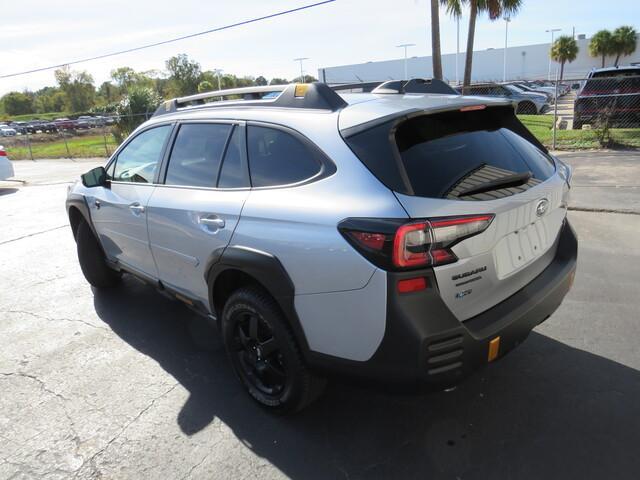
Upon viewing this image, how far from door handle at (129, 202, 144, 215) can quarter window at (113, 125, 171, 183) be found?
20 centimetres

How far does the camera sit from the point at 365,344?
2148 mm

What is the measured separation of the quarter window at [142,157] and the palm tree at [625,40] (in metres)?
63.2

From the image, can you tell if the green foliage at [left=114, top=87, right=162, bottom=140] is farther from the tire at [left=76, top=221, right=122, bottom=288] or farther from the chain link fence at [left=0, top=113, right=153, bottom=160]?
the tire at [left=76, top=221, right=122, bottom=288]

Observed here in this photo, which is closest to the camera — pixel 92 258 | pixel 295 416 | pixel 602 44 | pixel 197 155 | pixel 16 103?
pixel 295 416

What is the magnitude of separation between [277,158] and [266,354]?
1.10 metres

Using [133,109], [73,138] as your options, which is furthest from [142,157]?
[73,138]

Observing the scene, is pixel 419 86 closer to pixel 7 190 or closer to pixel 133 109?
pixel 7 190

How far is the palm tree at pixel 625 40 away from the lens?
52438 mm

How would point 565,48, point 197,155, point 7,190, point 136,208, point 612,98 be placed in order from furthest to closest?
1. point 565,48
2. point 7,190
3. point 612,98
4. point 136,208
5. point 197,155

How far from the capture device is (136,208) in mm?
3609

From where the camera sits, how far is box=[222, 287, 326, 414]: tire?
8.26 feet

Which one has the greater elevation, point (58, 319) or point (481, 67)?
point (58, 319)

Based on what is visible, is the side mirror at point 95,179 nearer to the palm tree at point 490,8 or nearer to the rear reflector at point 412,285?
the rear reflector at point 412,285

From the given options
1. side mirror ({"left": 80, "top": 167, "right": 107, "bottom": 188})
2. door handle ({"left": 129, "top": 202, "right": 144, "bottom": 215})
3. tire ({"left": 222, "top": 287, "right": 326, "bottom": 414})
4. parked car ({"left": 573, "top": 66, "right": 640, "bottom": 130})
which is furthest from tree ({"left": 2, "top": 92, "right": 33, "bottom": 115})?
tire ({"left": 222, "top": 287, "right": 326, "bottom": 414})
